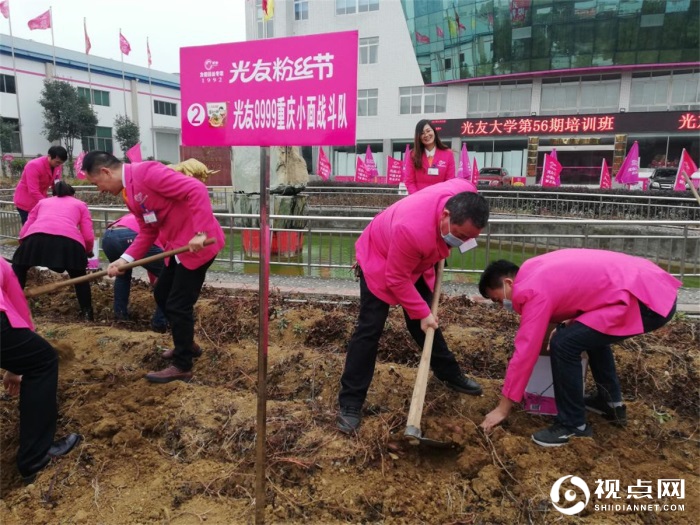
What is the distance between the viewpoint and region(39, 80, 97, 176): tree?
30.5 metres

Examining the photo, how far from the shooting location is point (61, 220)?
14.7 feet

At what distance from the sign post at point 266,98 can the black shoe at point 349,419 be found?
72cm

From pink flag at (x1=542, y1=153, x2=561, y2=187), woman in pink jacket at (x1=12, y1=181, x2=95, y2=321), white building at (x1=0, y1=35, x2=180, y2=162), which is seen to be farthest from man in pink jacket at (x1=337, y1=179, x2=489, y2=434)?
white building at (x1=0, y1=35, x2=180, y2=162)

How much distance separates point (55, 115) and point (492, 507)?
35.8m

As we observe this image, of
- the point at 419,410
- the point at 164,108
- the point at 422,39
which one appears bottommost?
the point at 419,410

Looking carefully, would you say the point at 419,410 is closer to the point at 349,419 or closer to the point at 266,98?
the point at 349,419

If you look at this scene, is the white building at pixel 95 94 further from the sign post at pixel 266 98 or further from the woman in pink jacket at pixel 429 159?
the sign post at pixel 266 98

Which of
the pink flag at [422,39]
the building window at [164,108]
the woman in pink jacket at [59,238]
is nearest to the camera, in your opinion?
the woman in pink jacket at [59,238]

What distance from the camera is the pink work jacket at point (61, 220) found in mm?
4422

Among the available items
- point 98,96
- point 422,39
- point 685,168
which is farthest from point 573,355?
point 98,96

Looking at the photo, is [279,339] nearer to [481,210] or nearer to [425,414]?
[425,414]

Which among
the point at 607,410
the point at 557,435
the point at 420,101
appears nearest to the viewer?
the point at 557,435

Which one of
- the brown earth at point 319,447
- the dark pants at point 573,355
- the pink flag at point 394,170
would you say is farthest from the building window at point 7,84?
the dark pants at point 573,355

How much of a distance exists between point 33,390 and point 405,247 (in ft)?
6.35
